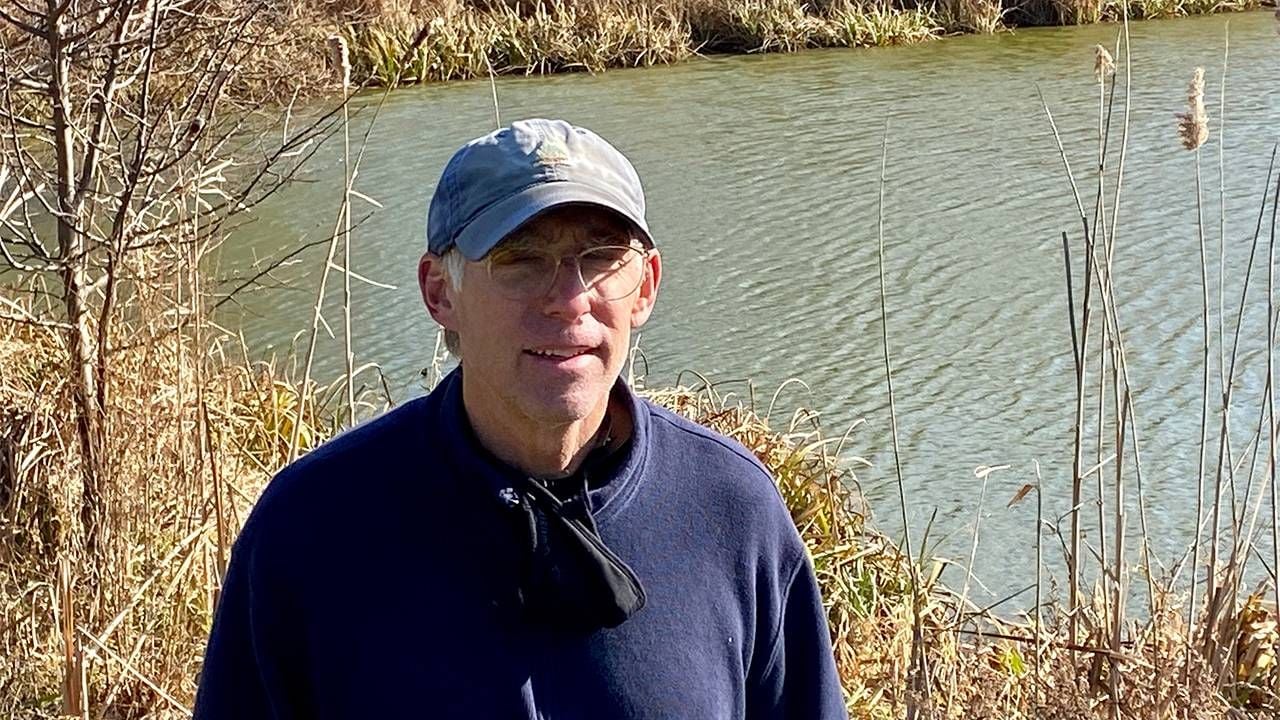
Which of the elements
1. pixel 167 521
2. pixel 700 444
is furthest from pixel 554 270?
pixel 167 521

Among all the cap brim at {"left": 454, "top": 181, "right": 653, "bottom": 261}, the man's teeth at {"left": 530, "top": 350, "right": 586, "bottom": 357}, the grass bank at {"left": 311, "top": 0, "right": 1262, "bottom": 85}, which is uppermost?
the cap brim at {"left": 454, "top": 181, "right": 653, "bottom": 261}

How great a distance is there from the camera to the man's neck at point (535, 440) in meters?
1.57

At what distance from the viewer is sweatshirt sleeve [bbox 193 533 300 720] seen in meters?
1.52

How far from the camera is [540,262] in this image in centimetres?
156

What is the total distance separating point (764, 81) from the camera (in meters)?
13.8

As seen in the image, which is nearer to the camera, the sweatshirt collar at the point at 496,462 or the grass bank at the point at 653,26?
the sweatshirt collar at the point at 496,462

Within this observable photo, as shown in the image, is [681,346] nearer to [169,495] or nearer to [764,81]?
[169,495]

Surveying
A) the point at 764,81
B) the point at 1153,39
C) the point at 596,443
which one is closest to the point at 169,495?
the point at 596,443

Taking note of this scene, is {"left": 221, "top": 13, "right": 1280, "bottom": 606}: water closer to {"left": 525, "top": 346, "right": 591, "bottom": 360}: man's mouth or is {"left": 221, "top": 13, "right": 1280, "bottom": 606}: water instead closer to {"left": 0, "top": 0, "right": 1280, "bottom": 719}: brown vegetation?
{"left": 0, "top": 0, "right": 1280, "bottom": 719}: brown vegetation

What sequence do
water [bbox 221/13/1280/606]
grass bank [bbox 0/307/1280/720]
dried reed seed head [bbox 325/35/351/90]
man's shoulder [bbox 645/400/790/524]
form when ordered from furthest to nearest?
water [bbox 221/13/1280/606] < grass bank [bbox 0/307/1280/720] < dried reed seed head [bbox 325/35/351/90] < man's shoulder [bbox 645/400/790/524]

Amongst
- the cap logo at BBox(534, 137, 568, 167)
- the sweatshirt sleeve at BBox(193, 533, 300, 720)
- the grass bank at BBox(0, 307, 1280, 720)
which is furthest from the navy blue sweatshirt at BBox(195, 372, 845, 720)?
the grass bank at BBox(0, 307, 1280, 720)

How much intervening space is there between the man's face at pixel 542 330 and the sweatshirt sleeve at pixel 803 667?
12.2 inches

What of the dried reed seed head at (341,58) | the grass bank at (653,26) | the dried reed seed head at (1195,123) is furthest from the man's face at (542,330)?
the grass bank at (653,26)

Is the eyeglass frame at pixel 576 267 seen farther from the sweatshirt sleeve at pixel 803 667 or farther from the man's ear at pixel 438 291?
the sweatshirt sleeve at pixel 803 667
